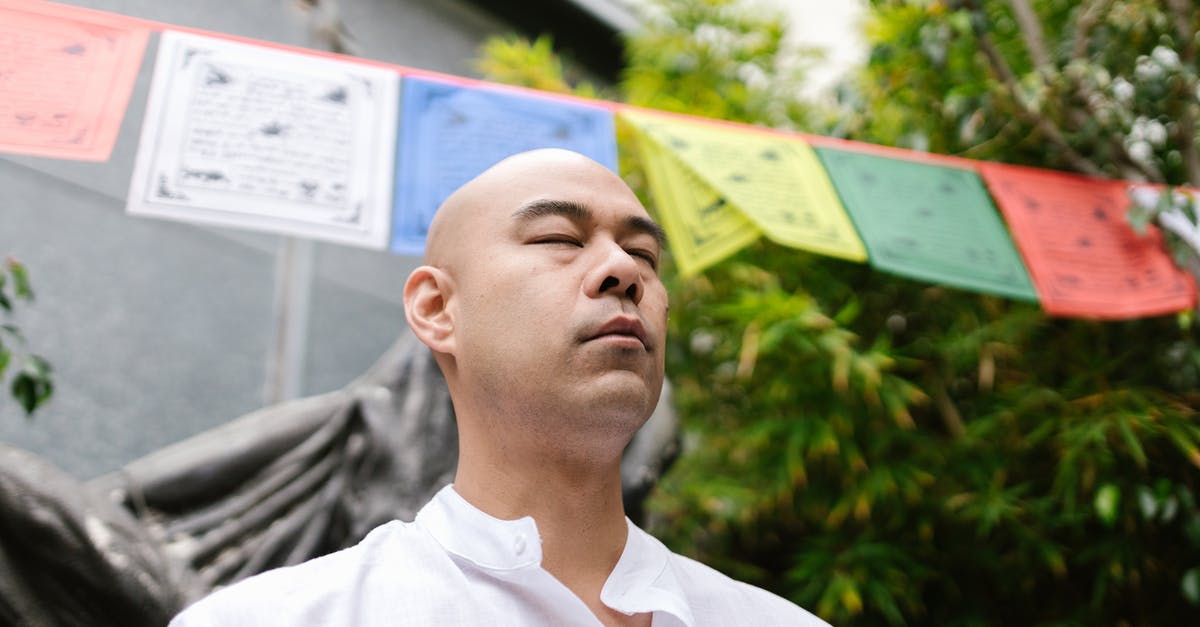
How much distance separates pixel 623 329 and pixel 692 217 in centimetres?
104

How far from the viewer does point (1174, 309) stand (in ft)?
7.68

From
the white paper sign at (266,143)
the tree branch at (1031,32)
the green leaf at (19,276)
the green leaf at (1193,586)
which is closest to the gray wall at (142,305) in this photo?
the white paper sign at (266,143)

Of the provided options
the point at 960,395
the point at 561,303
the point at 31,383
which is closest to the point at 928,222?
the point at 960,395

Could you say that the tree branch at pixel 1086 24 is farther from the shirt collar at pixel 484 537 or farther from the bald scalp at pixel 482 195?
the shirt collar at pixel 484 537

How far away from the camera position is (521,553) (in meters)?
1.13

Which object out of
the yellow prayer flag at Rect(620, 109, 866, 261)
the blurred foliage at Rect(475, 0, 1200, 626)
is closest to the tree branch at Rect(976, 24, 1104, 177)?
the blurred foliage at Rect(475, 0, 1200, 626)

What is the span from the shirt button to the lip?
26 cm

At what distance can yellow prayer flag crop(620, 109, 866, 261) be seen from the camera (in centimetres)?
214

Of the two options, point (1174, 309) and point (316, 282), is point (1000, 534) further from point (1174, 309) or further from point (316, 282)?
point (316, 282)

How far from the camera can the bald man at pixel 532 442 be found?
1.10 meters

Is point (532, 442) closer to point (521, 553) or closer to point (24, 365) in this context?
point (521, 553)

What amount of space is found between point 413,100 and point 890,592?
1837 mm

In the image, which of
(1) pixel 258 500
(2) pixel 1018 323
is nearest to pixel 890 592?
(2) pixel 1018 323

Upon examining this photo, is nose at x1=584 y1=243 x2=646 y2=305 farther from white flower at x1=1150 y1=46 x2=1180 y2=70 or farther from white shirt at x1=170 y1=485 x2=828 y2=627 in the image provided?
white flower at x1=1150 y1=46 x2=1180 y2=70
